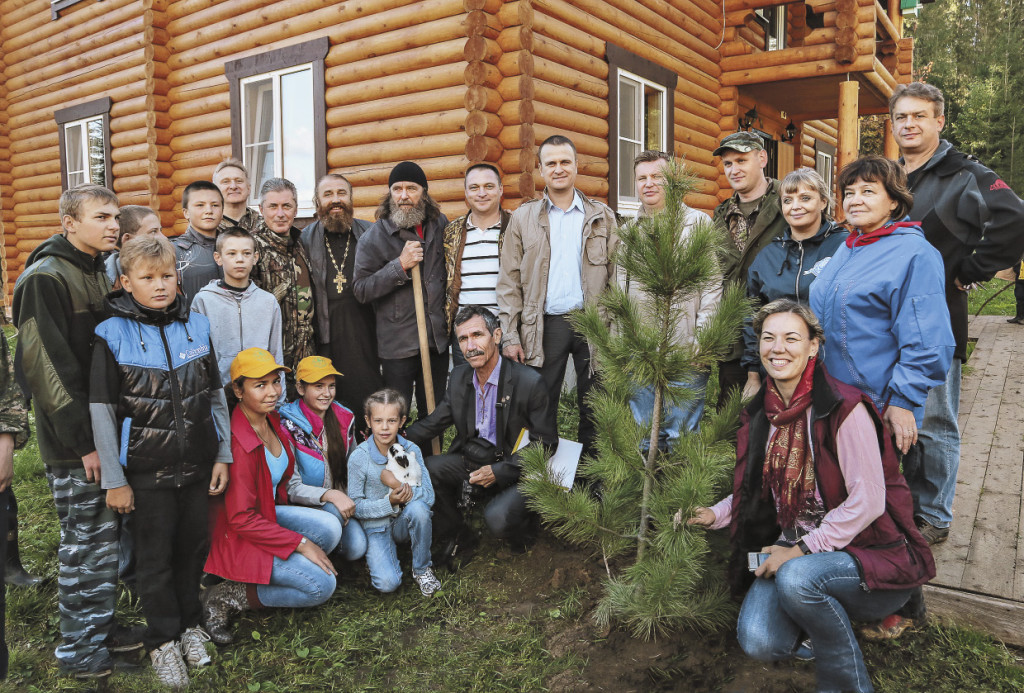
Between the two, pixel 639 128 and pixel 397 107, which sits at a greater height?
pixel 639 128

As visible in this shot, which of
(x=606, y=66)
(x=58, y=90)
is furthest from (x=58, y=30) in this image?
(x=606, y=66)

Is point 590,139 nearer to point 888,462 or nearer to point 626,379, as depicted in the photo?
point 626,379

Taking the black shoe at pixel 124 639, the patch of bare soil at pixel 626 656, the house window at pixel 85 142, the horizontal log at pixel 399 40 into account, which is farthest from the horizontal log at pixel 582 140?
the house window at pixel 85 142

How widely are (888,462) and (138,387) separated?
2744 millimetres

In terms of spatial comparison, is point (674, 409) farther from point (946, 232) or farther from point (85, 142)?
point (85, 142)

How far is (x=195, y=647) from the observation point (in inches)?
112

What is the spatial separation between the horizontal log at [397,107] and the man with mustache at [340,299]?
6.55ft

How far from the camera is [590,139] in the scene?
6.44 metres

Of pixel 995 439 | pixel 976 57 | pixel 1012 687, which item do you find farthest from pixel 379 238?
pixel 976 57

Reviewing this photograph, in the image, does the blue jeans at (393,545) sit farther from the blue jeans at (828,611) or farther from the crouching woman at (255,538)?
the blue jeans at (828,611)

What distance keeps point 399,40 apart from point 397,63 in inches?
7.3

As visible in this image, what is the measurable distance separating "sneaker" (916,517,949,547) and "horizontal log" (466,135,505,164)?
3836 millimetres

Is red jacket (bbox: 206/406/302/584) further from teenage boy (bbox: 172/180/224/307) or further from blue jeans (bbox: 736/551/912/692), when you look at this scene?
blue jeans (bbox: 736/551/912/692)

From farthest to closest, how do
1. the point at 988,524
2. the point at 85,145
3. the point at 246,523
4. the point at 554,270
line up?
the point at 85,145 < the point at 554,270 < the point at 988,524 < the point at 246,523
